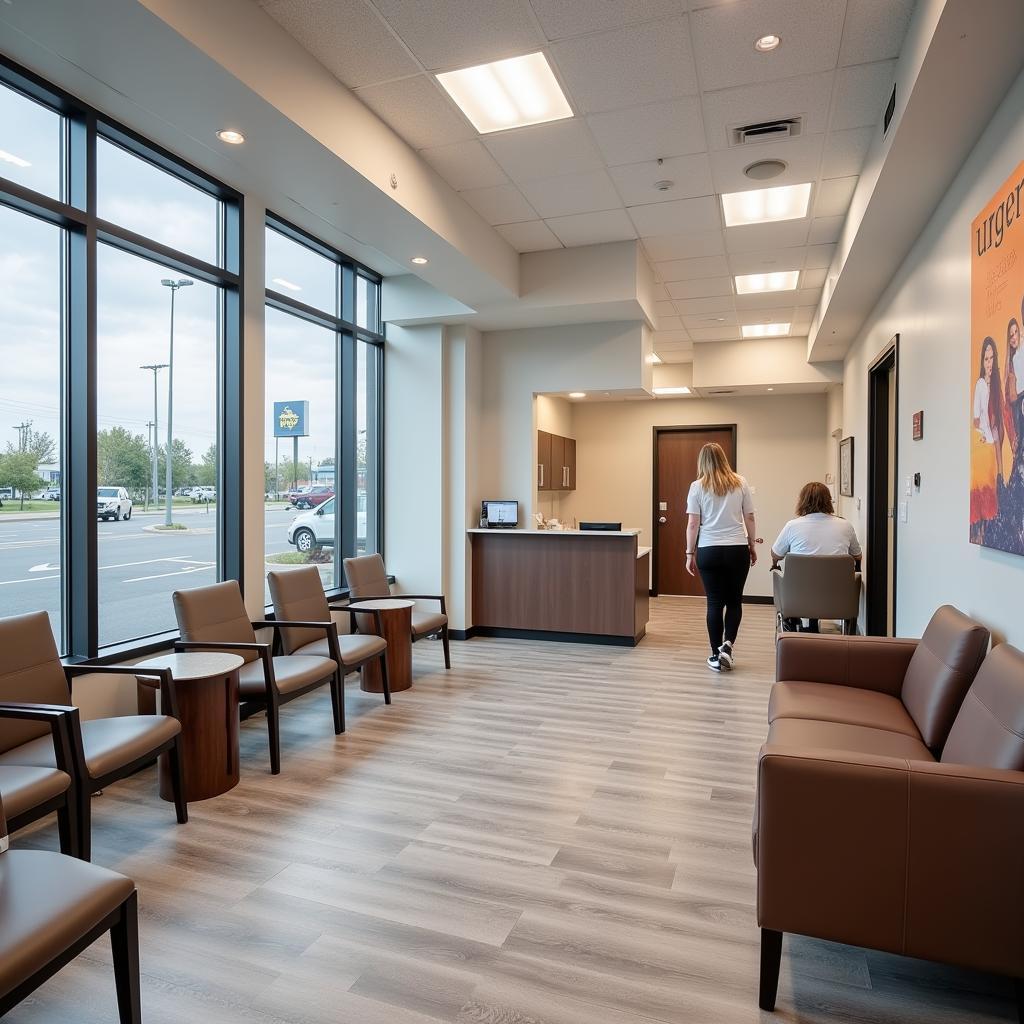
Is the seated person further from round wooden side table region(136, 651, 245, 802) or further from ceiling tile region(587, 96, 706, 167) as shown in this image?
round wooden side table region(136, 651, 245, 802)

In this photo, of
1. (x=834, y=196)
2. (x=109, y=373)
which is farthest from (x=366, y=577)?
(x=834, y=196)

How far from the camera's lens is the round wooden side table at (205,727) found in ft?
9.31

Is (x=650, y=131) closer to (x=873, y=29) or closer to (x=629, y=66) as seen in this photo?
(x=629, y=66)

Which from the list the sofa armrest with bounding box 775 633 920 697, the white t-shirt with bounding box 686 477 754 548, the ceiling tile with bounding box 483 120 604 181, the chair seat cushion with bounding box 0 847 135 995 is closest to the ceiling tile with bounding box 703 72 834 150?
the ceiling tile with bounding box 483 120 604 181

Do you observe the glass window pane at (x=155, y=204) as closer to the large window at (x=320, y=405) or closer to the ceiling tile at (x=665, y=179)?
the large window at (x=320, y=405)

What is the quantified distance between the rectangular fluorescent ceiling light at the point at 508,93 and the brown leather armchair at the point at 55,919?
320cm

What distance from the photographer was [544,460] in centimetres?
732

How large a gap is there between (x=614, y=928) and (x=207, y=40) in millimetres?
3115

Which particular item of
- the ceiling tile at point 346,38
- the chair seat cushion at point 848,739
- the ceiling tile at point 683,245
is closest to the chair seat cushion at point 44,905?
the chair seat cushion at point 848,739

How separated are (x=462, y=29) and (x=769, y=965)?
3293 mm

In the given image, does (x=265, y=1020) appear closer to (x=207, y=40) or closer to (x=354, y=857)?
(x=354, y=857)

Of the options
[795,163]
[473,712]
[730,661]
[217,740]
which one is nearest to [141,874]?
[217,740]

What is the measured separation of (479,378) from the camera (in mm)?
6219

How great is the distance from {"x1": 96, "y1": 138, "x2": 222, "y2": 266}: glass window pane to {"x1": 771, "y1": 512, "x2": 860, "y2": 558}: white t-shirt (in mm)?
4297
